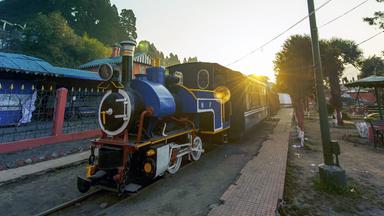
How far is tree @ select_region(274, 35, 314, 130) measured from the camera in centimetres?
1530

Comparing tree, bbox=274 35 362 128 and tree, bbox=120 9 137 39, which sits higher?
tree, bbox=120 9 137 39

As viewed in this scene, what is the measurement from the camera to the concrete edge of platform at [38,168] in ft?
16.2

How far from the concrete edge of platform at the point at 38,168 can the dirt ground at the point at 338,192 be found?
5592 mm

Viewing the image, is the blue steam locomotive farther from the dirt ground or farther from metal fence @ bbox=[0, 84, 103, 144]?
metal fence @ bbox=[0, 84, 103, 144]

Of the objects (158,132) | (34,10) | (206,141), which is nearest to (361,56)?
(206,141)

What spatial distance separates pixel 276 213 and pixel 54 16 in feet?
106

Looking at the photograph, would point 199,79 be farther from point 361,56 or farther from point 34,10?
point 34,10

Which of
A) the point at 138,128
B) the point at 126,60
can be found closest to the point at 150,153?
the point at 138,128

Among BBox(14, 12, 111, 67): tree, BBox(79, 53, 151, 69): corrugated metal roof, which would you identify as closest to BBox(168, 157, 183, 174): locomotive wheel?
BBox(79, 53, 151, 69): corrugated metal roof

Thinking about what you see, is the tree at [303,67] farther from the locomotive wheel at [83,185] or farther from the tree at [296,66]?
the locomotive wheel at [83,185]

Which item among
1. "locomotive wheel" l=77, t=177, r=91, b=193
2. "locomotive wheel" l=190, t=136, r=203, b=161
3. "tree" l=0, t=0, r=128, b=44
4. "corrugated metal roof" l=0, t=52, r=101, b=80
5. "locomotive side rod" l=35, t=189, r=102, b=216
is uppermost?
"tree" l=0, t=0, r=128, b=44

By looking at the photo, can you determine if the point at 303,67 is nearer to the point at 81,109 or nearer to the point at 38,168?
the point at 81,109

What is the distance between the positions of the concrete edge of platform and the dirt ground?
5592 mm

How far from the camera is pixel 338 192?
4395mm
